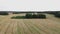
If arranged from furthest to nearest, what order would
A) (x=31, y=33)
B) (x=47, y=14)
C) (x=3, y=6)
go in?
(x=47, y=14), (x=3, y=6), (x=31, y=33)

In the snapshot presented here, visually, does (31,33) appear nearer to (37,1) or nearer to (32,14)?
(32,14)

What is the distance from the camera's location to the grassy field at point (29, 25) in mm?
1632

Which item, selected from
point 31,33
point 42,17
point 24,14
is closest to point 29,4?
point 24,14

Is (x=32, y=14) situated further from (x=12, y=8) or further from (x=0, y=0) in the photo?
(x=0, y=0)

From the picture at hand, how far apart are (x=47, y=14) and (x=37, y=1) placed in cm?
31

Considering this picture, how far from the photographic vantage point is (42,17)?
1.81 m

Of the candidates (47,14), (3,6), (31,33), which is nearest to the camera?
(31,33)

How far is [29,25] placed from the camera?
172cm

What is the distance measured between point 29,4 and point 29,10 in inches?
Answer: 4.2

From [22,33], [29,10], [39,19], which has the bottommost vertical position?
[22,33]

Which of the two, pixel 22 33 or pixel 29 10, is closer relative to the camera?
pixel 22 33

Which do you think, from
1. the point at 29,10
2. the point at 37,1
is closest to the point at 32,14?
the point at 29,10

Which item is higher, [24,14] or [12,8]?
[12,8]

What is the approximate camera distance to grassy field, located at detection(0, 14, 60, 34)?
5.35 feet
